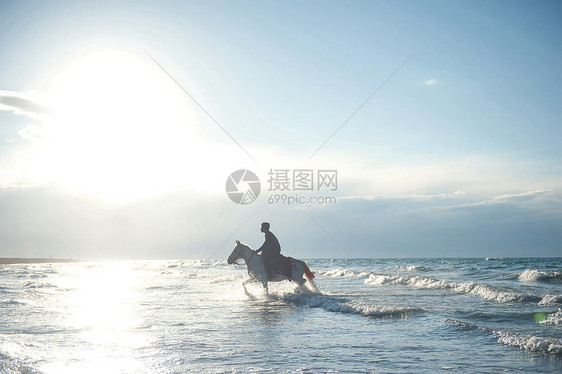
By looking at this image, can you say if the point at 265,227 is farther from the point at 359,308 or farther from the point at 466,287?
the point at 466,287

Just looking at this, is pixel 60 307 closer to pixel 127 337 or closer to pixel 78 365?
pixel 127 337

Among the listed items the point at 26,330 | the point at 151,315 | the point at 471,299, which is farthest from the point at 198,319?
the point at 471,299

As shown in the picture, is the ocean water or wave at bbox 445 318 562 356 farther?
wave at bbox 445 318 562 356

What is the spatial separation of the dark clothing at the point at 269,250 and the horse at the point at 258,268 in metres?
0.18

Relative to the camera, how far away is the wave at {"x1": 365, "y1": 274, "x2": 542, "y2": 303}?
13.0m

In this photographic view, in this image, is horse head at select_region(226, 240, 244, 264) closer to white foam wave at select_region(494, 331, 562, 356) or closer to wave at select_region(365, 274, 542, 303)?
wave at select_region(365, 274, 542, 303)

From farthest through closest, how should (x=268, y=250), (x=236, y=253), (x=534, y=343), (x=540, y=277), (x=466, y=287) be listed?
(x=540, y=277), (x=466, y=287), (x=236, y=253), (x=268, y=250), (x=534, y=343)

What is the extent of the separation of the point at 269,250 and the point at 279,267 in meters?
0.70

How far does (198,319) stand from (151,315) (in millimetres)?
1431

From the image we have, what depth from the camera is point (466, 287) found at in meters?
16.9

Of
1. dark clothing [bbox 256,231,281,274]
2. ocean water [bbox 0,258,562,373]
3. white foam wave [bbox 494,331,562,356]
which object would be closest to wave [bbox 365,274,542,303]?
ocean water [bbox 0,258,562,373]

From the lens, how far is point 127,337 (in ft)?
25.2

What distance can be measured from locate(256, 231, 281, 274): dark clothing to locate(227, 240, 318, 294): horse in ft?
0.60

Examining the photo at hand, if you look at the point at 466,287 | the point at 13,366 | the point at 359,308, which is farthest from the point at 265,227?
the point at 13,366
